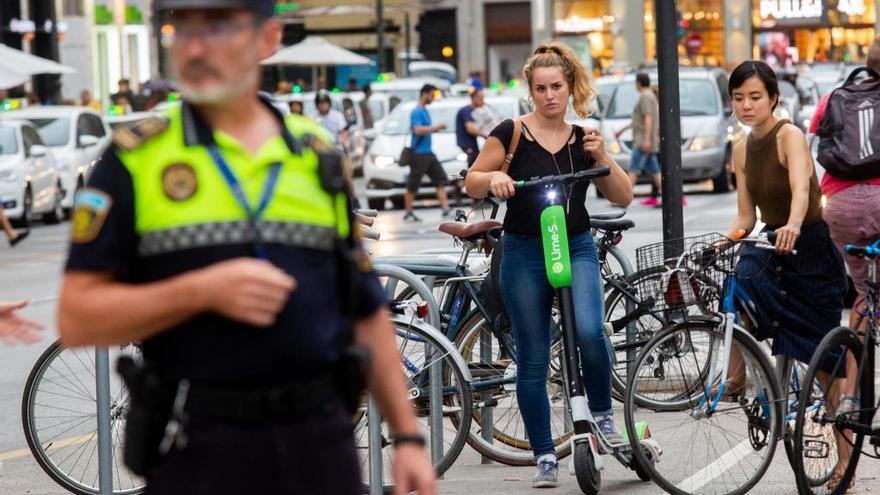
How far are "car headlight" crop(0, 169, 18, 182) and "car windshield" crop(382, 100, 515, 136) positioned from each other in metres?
5.38

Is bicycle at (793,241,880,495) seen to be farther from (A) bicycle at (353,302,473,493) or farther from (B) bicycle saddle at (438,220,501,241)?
(B) bicycle saddle at (438,220,501,241)

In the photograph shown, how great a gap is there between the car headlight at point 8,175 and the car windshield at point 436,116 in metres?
5.38

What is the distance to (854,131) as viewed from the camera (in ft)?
23.7

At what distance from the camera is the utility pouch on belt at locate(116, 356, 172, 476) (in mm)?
3000

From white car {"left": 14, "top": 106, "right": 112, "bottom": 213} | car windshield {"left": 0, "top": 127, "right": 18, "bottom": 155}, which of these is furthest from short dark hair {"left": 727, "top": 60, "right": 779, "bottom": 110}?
white car {"left": 14, "top": 106, "right": 112, "bottom": 213}

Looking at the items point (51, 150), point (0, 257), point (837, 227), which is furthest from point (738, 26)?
point (837, 227)

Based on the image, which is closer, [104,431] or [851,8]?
[104,431]

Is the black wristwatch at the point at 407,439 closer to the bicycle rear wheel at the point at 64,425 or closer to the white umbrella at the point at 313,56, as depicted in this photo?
the bicycle rear wheel at the point at 64,425

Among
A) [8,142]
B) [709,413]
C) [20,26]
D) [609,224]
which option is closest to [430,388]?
[709,413]

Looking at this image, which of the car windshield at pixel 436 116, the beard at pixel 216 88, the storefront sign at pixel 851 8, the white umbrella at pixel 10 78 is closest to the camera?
the beard at pixel 216 88

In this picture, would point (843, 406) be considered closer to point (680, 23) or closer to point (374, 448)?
point (374, 448)

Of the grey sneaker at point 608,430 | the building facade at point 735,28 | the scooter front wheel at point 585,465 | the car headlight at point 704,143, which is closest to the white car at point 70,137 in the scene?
the car headlight at point 704,143

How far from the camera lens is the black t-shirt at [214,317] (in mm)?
2961

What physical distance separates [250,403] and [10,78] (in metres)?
24.9
